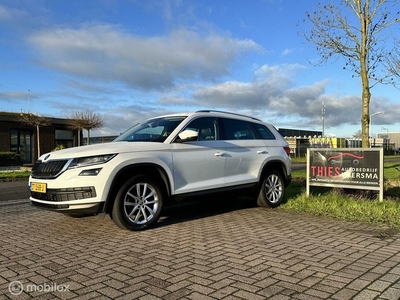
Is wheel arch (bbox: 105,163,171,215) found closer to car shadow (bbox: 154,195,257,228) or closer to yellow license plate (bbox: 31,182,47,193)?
car shadow (bbox: 154,195,257,228)

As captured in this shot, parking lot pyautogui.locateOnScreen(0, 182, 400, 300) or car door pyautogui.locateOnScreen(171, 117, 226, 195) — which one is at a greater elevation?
car door pyautogui.locateOnScreen(171, 117, 226, 195)

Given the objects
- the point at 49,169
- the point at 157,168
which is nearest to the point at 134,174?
the point at 157,168

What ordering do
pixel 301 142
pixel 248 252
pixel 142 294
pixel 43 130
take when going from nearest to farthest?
pixel 142 294, pixel 248 252, pixel 43 130, pixel 301 142

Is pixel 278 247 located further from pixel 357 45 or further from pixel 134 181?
pixel 357 45

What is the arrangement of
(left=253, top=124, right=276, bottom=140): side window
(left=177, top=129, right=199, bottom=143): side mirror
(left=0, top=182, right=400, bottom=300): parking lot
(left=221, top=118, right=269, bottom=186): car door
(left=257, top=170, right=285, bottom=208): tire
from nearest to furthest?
(left=0, top=182, right=400, bottom=300): parking lot
(left=177, top=129, right=199, bottom=143): side mirror
(left=221, top=118, right=269, bottom=186): car door
(left=257, top=170, right=285, bottom=208): tire
(left=253, top=124, right=276, bottom=140): side window

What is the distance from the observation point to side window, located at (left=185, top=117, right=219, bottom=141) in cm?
638

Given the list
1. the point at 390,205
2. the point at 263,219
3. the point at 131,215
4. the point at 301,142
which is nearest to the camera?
the point at 131,215

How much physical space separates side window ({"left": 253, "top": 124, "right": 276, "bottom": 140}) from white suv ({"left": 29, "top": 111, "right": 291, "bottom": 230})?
32mm

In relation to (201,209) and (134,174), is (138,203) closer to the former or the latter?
(134,174)

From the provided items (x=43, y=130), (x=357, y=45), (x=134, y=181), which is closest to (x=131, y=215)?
(x=134, y=181)

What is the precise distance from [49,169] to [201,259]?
2.65 meters

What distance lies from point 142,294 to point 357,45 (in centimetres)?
1030

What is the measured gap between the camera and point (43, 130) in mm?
30125

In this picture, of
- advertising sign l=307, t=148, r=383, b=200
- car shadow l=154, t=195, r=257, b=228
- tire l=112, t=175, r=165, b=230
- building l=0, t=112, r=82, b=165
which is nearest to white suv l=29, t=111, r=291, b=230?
tire l=112, t=175, r=165, b=230
